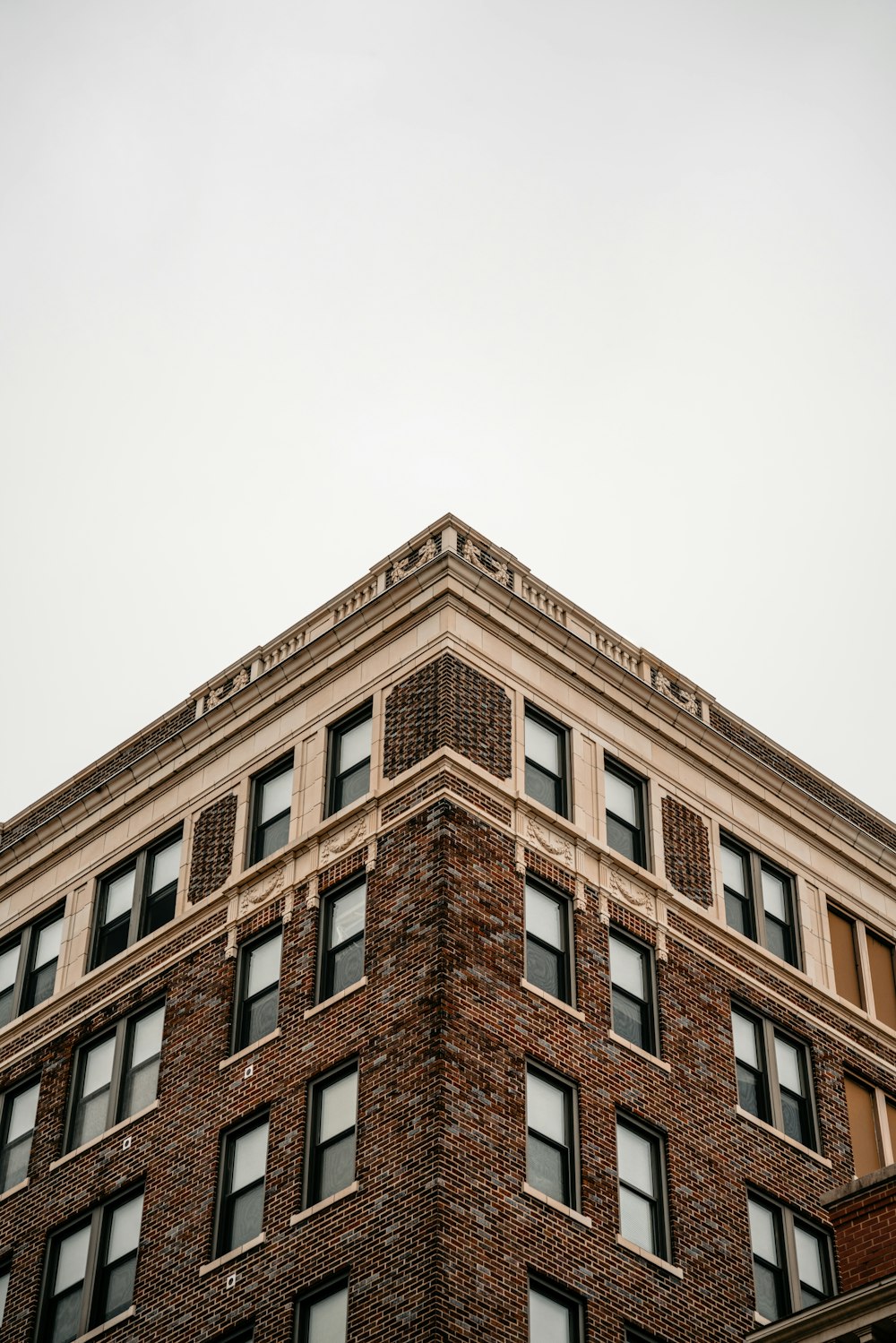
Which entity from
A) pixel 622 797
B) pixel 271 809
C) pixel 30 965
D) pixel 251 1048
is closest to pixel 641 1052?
pixel 622 797

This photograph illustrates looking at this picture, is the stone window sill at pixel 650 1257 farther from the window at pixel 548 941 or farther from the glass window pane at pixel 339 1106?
the glass window pane at pixel 339 1106

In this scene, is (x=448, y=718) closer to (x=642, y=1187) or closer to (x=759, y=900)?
(x=759, y=900)

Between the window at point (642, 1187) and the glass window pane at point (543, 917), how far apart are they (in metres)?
3.57

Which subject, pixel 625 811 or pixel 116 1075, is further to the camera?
pixel 625 811

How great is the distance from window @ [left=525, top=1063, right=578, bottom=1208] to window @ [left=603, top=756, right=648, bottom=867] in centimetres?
638

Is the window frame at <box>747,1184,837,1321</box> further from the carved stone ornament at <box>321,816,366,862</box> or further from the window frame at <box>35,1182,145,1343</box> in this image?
the window frame at <box>35,1182,145,1343</box>

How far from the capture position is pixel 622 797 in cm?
4866

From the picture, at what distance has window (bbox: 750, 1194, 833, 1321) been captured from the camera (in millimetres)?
43906

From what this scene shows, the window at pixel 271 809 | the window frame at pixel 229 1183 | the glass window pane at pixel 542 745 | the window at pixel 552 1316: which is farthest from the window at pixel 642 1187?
the window at pixel 271 809

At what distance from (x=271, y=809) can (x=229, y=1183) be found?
8196mm

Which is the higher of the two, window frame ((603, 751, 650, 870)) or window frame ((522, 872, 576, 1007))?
window frame ((603, 751, 650, 870))

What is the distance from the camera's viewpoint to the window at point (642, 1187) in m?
42.2

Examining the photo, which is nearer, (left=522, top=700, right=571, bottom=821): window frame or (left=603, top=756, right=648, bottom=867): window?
(left=522, top=700, right=571, bottom=821): window frame

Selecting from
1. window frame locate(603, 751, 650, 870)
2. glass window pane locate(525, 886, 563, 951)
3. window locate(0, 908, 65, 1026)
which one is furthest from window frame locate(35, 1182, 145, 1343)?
window frame locate(603, 751, 650, 870)
